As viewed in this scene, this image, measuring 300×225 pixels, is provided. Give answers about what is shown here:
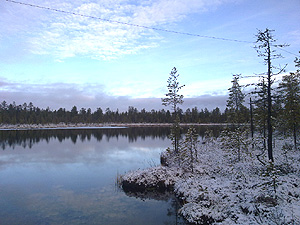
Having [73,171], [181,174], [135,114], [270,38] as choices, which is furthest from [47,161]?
[135,114]

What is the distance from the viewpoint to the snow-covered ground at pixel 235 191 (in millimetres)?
8156

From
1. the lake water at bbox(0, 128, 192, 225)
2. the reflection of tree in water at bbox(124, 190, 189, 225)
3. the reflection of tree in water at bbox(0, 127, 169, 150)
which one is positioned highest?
the reflection of tree in water at bbox(0, 127, 169, 150)

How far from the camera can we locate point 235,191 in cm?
1044

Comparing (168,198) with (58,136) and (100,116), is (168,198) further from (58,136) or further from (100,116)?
(100,116)

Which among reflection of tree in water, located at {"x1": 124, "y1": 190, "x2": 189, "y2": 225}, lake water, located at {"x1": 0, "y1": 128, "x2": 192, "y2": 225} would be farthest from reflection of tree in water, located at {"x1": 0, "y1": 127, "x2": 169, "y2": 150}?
reflection of tree in water, located at {"x1": 124, "y1": 190, "x2": 189, "y2": 225}

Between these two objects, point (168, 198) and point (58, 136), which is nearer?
point (168, 198)

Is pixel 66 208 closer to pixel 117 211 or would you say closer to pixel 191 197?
pixel 117 211

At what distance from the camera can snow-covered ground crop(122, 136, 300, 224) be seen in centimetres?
816

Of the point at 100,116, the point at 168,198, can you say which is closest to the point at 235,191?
the point at 168,198

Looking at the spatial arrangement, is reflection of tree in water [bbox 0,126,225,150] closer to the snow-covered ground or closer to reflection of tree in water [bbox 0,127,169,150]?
reflection of tree in water [bbox 0,127,169,150]

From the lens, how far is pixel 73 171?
1805cm

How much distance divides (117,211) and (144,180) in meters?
3.99

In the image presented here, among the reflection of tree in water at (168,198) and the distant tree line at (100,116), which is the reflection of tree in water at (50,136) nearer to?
the reflection of tree in water at (168,198)

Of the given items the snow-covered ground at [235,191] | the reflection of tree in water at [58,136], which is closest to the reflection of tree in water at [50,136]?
the reflection of tree in water at [58,136]
